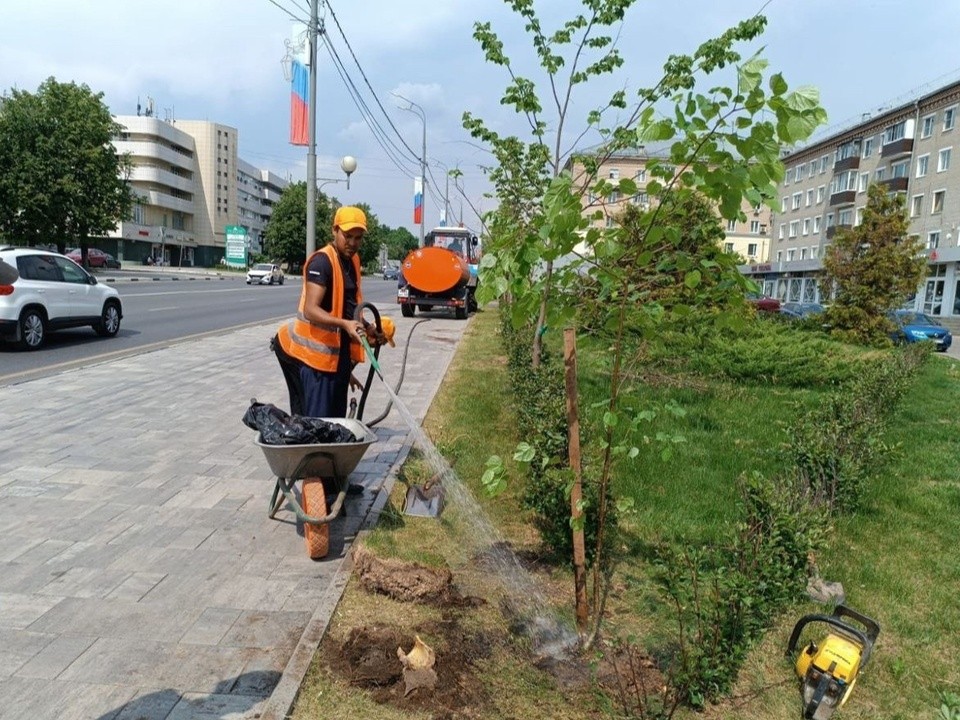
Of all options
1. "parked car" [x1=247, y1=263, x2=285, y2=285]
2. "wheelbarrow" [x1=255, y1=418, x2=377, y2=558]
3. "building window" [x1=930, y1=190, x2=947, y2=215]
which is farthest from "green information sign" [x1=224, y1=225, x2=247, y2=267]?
"wheelbarrow" [x1=255, y1=418, x2=377, y2=558]

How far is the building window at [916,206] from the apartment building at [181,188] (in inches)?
2593

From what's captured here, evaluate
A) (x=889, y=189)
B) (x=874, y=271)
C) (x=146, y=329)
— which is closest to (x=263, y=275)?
(x=146, y=329)

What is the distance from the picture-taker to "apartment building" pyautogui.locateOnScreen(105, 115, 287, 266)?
8112cm

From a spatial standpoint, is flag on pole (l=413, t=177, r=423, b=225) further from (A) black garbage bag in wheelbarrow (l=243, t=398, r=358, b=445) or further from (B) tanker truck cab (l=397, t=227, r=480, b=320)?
(A) black garbage bag in wheelbarrow (l=243, t=398, r=358, b=445)

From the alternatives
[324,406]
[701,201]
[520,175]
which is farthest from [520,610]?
[520,175]

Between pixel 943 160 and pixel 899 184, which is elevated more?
pixel 943 160

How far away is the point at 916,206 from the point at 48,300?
164 ft

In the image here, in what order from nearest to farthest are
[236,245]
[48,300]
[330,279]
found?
[330,279]
[48,300]
[236,245]

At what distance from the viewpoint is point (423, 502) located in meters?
4.98

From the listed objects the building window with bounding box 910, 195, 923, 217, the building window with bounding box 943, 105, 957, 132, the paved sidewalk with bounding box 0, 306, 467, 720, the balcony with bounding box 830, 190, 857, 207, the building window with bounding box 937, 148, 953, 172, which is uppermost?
the building window with bounding box 943, 105, 957, 132

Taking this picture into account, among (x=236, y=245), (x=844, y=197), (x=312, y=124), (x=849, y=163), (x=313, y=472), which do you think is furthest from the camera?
(x=236, y=245)

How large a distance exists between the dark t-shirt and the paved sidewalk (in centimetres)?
143

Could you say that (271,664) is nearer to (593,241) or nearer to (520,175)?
(593,241)

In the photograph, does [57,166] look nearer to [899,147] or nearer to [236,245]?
[236,245]
